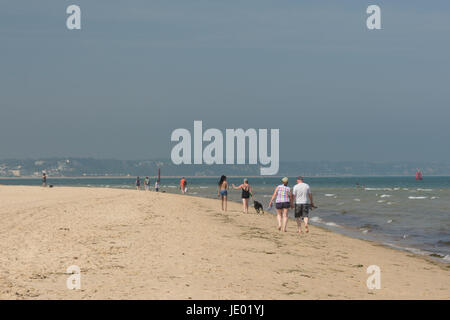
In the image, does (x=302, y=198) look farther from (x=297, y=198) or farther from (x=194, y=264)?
(x=194, y=264)

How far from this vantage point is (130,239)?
13.0 metres

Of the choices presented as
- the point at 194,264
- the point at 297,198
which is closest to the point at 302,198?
the point at 297,198

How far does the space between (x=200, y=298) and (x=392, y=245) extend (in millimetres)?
11710

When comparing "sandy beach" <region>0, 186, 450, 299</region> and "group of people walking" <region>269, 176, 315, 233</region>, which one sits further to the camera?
"group of people walking" <region>269, 176, 315, 233</region>

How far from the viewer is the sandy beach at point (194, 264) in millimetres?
7762

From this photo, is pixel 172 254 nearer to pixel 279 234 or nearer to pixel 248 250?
pixel 248 250

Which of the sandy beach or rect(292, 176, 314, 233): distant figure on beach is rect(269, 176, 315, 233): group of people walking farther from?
the sandy beach

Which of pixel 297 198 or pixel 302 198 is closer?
pixel 302 198

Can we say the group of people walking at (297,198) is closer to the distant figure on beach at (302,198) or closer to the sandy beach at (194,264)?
the distant figure on beach at (302,198)

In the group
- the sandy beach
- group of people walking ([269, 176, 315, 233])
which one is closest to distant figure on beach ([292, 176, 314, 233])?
group of people walking ([269, 176, 315, 233])

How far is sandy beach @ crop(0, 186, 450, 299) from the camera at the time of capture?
25.5 ft

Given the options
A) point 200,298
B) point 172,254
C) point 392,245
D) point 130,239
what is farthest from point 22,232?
point 392,245

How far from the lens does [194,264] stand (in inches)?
388

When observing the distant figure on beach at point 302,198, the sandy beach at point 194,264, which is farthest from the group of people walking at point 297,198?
the sandy beach at point 194,264
